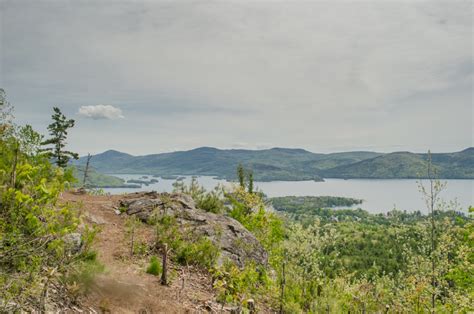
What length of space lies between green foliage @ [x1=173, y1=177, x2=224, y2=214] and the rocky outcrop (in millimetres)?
1501

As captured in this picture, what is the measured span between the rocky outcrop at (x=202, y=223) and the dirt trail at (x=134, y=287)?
1.95 meters

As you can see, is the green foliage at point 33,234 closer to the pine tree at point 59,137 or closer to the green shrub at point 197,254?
the green shrub at point 197,254

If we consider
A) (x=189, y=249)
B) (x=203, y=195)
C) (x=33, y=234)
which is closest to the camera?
(x=33, y=234)

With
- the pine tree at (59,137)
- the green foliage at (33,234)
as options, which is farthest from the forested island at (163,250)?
the pine tree at (59,137)

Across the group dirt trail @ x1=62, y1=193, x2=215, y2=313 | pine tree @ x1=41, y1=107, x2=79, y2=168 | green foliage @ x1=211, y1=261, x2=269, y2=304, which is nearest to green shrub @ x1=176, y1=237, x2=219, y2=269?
dirt trail @ x1=62, y1=193, x2=215, y2=313

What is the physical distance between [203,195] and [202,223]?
4619 millimetres

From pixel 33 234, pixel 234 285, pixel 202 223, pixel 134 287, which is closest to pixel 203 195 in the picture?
pixel 202 223

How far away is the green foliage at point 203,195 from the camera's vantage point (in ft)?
54.9

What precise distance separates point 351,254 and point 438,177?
10490 centimetres

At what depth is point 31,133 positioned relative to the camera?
19.8ft

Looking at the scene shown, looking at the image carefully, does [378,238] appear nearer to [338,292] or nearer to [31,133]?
[338,292]

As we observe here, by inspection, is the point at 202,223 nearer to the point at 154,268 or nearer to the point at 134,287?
the point at 154,268

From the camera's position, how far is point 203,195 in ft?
57.8

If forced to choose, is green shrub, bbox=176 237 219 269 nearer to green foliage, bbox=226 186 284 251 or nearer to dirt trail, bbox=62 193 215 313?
dirt trail, bbox=62 193 215 313
